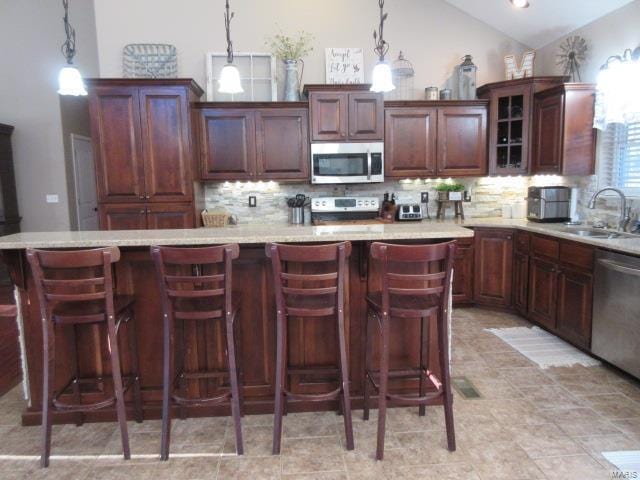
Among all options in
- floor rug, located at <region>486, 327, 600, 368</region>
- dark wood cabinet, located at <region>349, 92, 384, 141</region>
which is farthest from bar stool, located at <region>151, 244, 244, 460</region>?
dark wood cabinet, located at <region>349, 92, 384, 141</region>

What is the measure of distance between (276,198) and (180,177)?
1121 millimetres

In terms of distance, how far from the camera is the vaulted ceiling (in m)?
3.74

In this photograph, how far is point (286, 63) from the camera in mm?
4379

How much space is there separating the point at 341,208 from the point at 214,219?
135 cm

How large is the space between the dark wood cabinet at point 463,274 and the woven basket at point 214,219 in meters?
2.42

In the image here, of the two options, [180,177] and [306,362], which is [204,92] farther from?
[306,362]

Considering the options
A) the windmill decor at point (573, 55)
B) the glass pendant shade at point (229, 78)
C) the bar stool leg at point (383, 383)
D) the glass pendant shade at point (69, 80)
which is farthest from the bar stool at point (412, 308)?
the windmill decor at point (573, 55)

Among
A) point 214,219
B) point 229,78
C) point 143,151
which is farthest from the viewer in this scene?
point 214,219

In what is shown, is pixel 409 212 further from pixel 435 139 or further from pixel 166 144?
pixel 166 144

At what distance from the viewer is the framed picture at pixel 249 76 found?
446 cm

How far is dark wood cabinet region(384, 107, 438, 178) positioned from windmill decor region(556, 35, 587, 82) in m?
1.29

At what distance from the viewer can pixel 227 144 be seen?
14.1 feet

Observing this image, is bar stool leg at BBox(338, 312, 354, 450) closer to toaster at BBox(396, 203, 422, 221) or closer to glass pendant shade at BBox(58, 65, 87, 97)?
glass pendant shade at BBox(58, 65, 87, 97)

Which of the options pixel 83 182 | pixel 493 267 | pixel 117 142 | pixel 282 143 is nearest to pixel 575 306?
pixel 493 267
